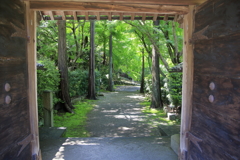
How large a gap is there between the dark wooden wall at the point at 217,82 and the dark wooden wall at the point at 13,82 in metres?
2.57

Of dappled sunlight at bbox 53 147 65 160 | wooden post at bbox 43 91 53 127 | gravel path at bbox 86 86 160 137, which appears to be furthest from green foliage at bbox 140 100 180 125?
dappled sunlight at bbox 53 147 65 160

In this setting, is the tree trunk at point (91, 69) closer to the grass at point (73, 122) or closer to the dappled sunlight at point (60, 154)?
the grass at point (73, 122)

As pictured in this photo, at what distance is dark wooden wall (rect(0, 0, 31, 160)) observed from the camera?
8.02 feet

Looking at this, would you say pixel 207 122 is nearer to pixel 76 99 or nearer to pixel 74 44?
pixel 76 99

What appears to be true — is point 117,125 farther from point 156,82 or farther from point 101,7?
point 101,7

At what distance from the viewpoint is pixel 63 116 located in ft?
30.5

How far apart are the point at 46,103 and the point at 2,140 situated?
422cm

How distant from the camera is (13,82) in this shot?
2660 mm

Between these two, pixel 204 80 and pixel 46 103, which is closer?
pixel 204 80

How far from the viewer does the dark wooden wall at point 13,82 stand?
96.2 inches

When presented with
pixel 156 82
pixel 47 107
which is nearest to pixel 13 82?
pixel 47 107

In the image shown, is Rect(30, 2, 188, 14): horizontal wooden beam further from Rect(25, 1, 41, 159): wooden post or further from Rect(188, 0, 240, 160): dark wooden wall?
Rect(188, 0, 240, 160): dark wooden wall

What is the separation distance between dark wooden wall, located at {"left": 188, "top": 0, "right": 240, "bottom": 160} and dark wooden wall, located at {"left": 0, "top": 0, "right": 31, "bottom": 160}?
2570mm

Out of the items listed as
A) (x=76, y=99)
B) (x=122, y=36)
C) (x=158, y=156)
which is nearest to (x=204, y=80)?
(x=158, y=156)
